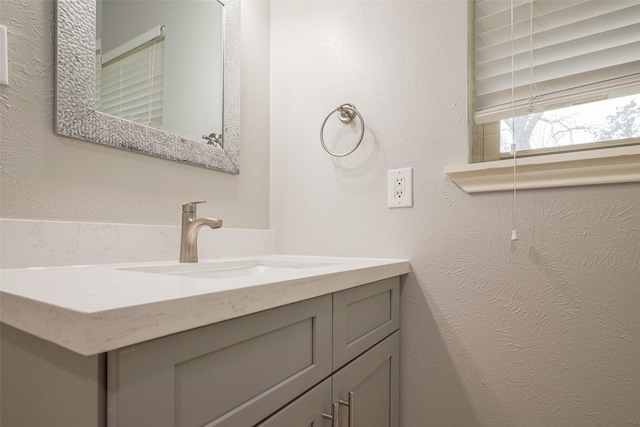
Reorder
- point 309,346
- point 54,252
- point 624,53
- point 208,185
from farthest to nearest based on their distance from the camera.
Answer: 1. point 208,185
2. point 624,53
3. point 54,252
4. point 309,346

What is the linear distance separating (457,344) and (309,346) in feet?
1.88

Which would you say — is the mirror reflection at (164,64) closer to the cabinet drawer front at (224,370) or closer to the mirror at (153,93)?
the mirror at (153,93)

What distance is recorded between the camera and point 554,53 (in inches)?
38.4

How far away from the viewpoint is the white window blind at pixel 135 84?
90cm

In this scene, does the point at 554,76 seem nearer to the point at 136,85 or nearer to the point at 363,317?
the point at 363,317

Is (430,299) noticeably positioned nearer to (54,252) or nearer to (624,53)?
(624,53)

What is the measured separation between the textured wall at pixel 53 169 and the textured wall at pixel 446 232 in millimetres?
420

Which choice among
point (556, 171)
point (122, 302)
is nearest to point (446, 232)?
point (556, 171)

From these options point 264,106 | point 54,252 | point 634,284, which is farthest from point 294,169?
point 634,284

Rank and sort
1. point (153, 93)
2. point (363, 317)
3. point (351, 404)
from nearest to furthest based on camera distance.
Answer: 1. point (351, 404)
2. point (363, 317)
3. point (153, 93)

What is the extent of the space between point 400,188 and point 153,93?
787 millimetres

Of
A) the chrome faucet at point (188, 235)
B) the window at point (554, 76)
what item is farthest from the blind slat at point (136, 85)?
the window at point (554, 76)

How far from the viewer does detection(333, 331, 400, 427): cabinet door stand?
0.77 metres

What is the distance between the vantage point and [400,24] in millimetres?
1181
